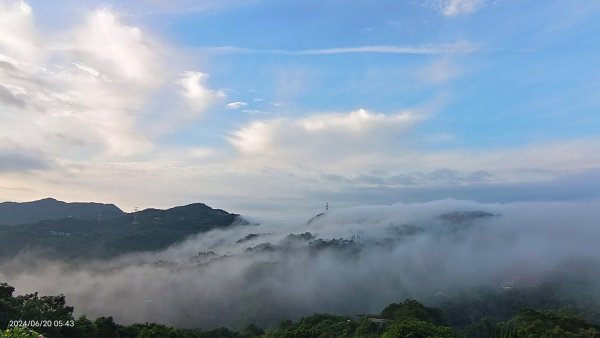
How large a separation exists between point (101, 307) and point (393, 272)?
113957 millimetres

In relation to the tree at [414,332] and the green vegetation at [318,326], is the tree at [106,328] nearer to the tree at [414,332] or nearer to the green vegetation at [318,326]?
the green vegetation at [318,326]

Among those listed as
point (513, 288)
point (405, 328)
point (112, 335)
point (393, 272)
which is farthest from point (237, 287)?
point (405, 328)

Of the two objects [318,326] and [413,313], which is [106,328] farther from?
[413,313]

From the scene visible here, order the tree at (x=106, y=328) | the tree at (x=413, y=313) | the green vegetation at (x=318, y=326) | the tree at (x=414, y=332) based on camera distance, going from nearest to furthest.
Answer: the tree at (x=414, y=332) < the green vegetation at (x=318, y=326) < the tree at (x=106, y=328) < the tree at (x=413, y=313)

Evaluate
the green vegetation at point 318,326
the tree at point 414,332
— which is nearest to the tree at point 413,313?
the green vegetation at point 318,326

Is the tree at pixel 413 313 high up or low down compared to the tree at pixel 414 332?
down

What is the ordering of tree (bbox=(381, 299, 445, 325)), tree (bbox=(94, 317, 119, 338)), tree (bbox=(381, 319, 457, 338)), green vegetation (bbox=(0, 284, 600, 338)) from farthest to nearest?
1. tree (bbox=(381, 299, 445, 325))
2. tree (bbox=(94, 317, 119, 338))
3. green vegetation (bbox=(0, 284, 600, 338))
4. tree (bbox=(381, 319, 457, 338))

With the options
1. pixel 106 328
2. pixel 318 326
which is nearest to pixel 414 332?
pixel 318 326

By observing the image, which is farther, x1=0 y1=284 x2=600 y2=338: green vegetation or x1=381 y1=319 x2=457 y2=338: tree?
x1=0 y1=284 x2=600 y2=338: green vegetation

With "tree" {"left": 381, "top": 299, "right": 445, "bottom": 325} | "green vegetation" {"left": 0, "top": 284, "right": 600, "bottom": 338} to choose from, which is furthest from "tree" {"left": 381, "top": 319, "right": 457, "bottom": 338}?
"tree" {"left": 381, "top": 299, "right": 445, "bottom": 325}

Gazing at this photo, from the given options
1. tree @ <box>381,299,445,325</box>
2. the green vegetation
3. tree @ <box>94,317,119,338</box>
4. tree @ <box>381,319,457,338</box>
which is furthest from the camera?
tree @ <box>381,299,445,325</box>

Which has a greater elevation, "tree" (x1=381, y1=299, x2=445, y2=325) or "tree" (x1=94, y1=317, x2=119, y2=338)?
"tree" (x1=94, y1=317, x2=119, y2=338)

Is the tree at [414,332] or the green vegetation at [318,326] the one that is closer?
the tree at [414,332]

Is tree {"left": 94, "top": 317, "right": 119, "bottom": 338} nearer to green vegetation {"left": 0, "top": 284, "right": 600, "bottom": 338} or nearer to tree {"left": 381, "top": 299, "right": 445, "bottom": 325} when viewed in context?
green vegetation {"left": 0, "top": 284, "right": 600, "bottom": 338}
